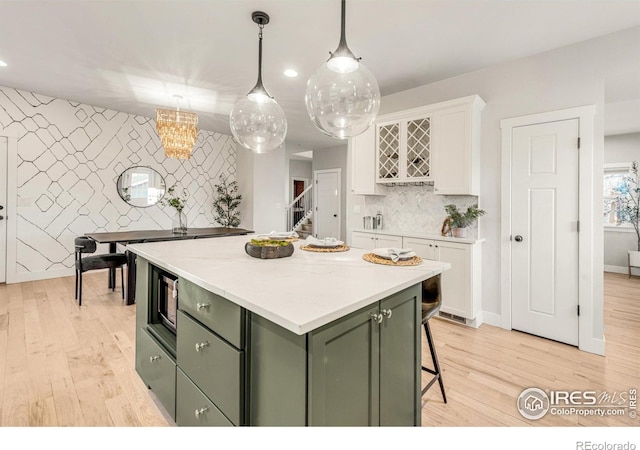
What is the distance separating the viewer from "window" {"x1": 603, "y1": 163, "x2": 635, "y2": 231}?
5.28 meters

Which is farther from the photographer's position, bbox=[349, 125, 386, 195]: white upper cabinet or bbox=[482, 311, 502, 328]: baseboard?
bbox=[349, 125, 386, 195]: white upper cabinet

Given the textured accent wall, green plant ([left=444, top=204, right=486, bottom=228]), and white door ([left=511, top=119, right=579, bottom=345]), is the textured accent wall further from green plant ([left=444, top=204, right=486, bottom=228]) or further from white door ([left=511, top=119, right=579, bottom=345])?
white door ([left=511, top=119, right=579, bottom=345])

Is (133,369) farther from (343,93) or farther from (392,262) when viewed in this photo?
(343,93)

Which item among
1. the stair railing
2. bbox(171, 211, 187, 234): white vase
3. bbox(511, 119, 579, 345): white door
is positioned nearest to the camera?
bbox(511, 119, 579, 345): white door

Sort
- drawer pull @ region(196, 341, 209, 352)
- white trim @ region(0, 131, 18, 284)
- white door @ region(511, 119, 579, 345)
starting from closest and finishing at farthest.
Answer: drawer pull @ region(196, 341, 209, 352), white door @ region(511, 119, 579, 345), white trim @ region(0, 131, 18, 284)

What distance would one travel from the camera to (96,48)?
2.95 m

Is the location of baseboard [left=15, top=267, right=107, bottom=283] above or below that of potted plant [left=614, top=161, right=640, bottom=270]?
below

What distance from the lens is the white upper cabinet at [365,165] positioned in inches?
153

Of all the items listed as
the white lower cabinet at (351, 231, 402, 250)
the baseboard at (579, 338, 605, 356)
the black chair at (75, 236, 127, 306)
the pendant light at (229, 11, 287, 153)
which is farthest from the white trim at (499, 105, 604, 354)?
the black chair at (75, 236, 127, 306)

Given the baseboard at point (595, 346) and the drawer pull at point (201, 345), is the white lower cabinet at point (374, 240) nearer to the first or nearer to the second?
the baseboard at point (595, 346)

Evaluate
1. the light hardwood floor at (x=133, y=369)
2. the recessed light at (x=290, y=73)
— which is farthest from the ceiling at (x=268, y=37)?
the light hardwood floor at (x=133, y=369)

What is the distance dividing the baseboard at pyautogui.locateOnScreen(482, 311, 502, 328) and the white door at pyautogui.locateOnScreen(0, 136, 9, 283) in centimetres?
634

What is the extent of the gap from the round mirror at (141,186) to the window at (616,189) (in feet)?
27.0

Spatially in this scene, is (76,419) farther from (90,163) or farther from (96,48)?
(90,163)
